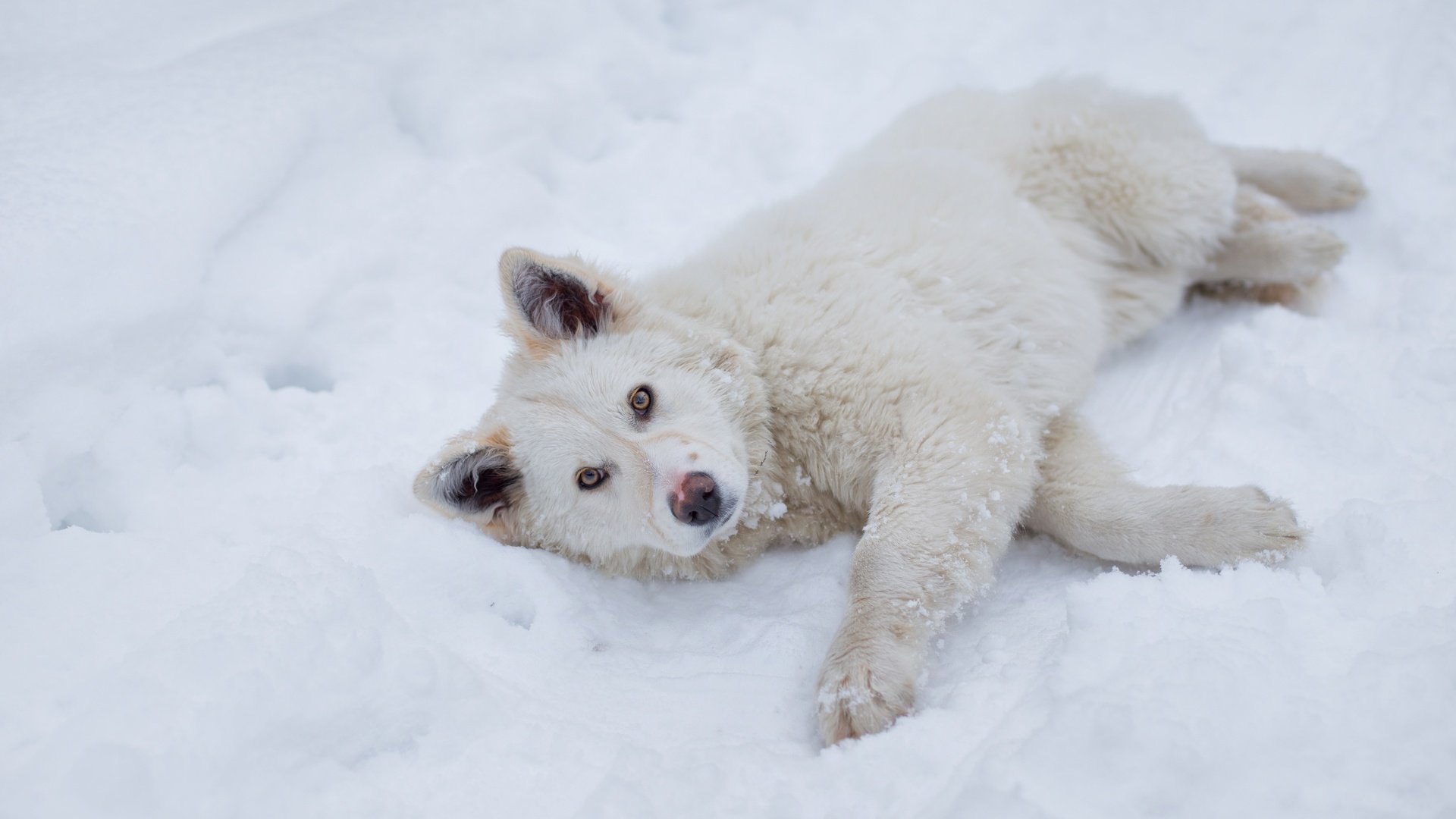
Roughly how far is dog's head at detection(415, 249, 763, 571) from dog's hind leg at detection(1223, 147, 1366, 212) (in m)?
3.47

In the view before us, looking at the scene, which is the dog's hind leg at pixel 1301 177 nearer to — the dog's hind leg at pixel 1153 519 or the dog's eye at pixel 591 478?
the dog's hind leg at pixel 1153 519

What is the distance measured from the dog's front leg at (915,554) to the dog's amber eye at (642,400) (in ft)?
2.84

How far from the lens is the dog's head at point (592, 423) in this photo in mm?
3049

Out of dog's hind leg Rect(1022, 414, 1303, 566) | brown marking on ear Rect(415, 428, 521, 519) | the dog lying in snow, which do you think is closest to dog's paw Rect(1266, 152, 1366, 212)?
the dog lying in snow

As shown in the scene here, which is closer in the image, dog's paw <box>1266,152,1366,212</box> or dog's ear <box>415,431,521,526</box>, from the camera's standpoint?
dog's ear <box>415,431,521,526</box>

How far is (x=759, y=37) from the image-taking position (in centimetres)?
641

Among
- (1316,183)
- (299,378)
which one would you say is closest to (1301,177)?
(1316,183)

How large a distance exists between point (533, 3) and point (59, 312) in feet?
11.8

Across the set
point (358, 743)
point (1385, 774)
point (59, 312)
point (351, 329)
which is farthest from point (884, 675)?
point (59, 312)

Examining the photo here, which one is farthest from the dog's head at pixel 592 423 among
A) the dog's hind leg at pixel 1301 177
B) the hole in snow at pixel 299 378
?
the dog's hind leg at pixel 1301 177

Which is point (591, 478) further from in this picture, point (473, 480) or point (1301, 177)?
point (1301, 177)

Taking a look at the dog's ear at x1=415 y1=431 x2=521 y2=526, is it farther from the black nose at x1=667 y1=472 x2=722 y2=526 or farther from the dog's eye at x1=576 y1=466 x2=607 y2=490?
the black nose at x1=667 y1=472 x2=722 y2=526

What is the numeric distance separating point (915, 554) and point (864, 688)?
20.0 inches

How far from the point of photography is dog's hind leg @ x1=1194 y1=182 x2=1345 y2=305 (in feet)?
14.1
